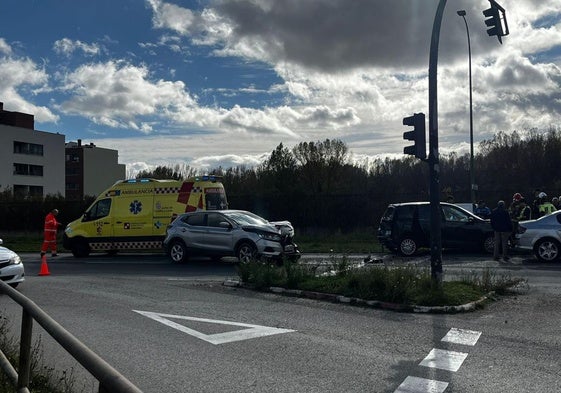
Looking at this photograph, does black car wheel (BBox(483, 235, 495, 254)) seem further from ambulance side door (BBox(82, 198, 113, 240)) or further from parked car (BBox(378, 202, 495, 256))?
ambulance side door (BBox(82, 198, 113, 240))

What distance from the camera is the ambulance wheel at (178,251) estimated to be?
18.3 m

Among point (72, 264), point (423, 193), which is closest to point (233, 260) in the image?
point (72, 264)

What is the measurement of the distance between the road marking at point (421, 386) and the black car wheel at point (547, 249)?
1289cm

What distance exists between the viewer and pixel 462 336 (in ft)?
25.6

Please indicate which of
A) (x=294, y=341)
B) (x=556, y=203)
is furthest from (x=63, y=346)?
(x=556, y=203)

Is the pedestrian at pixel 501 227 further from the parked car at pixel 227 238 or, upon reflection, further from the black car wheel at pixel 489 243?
the parked car at pixel 227 238

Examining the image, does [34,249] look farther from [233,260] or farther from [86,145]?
[86,145]

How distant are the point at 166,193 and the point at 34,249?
10.8 meters

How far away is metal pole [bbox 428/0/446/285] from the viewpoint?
11078 mm

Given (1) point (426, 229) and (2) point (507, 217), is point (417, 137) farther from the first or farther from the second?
(1) point (426, 229)

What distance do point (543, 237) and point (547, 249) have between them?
0.37 meters

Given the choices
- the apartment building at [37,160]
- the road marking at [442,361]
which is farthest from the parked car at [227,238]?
the apartment building at [37,160]

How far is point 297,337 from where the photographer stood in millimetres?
7836

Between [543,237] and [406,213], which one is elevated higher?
[406,213]
